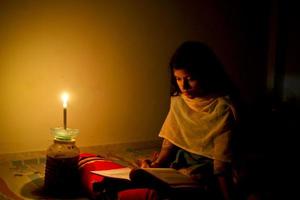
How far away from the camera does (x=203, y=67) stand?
5.63 ft

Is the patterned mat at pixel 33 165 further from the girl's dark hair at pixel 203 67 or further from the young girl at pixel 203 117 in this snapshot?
the girl's dark hair at pixel 203 67

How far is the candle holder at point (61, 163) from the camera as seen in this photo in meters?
1.82

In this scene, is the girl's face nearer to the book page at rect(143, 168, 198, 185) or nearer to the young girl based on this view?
the young girl

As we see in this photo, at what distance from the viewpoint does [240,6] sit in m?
3.06

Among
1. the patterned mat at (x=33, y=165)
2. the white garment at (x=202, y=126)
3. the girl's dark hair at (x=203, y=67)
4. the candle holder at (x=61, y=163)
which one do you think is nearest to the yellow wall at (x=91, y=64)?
the patterned mat at (x=33, y=165)

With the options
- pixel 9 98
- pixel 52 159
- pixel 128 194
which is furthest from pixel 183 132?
pixel 9 98

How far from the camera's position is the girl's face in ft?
5.68

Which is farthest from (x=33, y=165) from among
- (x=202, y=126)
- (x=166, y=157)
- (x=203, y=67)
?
(x=203, y=67)

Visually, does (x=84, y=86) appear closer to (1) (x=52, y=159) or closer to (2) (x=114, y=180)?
(1) (x=52, y=159)

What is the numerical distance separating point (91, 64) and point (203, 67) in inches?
37.0

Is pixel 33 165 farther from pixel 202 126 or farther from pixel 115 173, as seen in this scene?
pixel 202 126

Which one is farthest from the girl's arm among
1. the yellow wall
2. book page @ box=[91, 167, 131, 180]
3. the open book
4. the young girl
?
the yellow wall

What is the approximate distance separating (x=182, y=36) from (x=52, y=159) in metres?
1.34

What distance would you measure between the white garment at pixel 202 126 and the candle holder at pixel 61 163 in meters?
0.42
